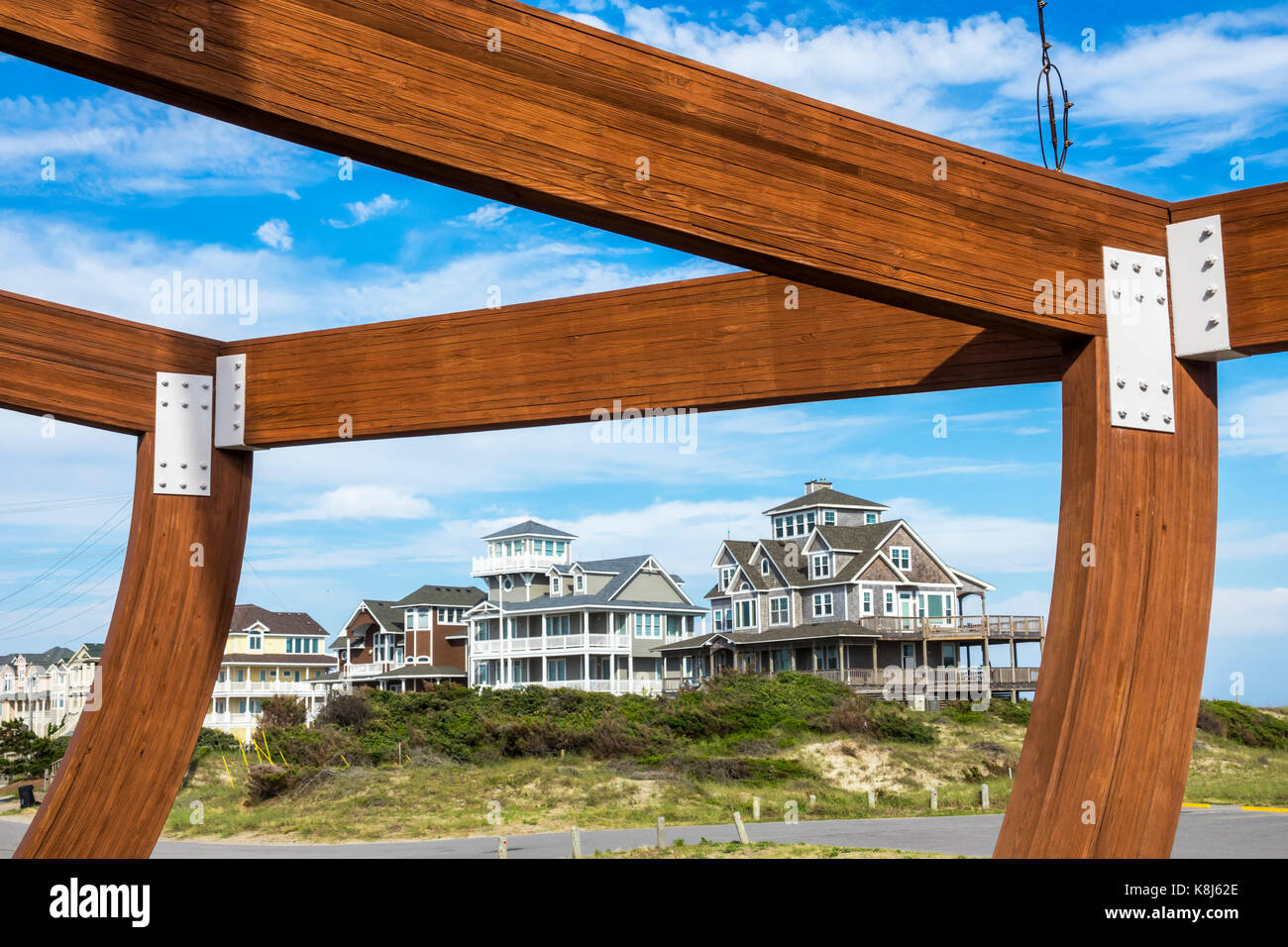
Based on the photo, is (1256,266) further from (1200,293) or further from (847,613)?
(847,613)

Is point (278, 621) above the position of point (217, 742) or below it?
above

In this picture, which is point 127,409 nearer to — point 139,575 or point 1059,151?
point 139,575

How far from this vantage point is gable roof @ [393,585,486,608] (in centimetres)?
4747

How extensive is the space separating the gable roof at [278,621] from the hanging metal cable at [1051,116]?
45871 millimetres

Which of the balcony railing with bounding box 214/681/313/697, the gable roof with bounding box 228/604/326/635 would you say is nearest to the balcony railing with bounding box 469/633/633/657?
the balcony railing with bounding box 214/681/313/697

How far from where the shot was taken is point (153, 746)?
→ 3.81 meters

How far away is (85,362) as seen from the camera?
3.79 m

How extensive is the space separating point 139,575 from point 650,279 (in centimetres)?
209

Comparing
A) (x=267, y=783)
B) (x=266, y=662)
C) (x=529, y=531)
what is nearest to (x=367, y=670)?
(x=266, y=662)

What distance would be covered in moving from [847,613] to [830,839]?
71.0 feet

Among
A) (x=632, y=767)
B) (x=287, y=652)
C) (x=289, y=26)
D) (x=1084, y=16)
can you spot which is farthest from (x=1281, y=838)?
(x=287, y=652)

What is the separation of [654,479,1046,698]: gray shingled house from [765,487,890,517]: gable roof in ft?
0.13

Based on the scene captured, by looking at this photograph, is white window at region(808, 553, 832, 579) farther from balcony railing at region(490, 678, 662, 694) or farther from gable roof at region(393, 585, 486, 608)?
gable roof at region(393, 585, 486, 608)

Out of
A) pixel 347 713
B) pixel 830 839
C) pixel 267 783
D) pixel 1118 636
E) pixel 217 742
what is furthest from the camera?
pixel 217 742
